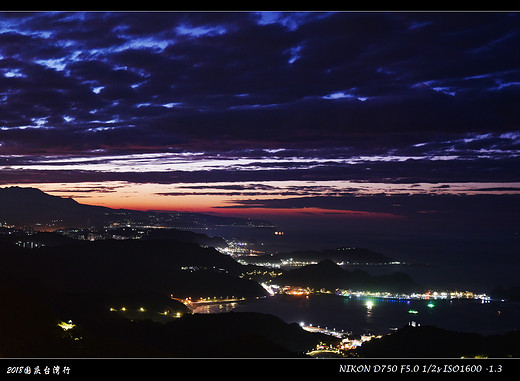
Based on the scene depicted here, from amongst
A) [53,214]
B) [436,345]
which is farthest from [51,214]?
[436,345]

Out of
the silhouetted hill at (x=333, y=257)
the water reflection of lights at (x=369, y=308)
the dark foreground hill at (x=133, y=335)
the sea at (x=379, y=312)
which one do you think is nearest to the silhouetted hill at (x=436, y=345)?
the dark foreground hill at (x=133, y=335)

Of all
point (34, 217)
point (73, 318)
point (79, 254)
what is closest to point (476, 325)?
point (73, 318)

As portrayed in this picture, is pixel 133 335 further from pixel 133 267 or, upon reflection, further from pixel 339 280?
pixel 339 280

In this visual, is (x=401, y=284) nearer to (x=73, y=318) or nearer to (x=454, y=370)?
(x=73, y=318)

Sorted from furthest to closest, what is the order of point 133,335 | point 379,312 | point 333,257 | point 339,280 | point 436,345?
1. point 333,257
2. point 339,280
3. point 379,312
4. point 133,335
5. point 436,345

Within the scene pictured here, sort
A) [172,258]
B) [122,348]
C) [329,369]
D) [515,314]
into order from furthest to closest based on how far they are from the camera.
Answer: [172,258] → [515,314] → [122,348] → [329,369]

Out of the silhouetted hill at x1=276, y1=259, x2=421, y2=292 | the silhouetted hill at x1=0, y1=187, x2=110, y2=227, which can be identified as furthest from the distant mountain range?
the silhouetted hill at x1=276, y1=259, x2=421, y2=292

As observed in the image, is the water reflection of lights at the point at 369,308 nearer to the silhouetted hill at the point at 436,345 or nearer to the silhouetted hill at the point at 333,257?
the silhouetted hill at the point at 436,345
